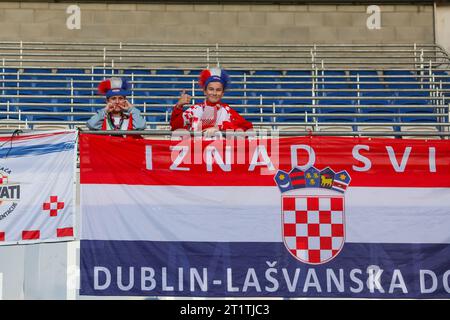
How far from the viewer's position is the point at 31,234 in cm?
684

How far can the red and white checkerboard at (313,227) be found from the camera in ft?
21.9

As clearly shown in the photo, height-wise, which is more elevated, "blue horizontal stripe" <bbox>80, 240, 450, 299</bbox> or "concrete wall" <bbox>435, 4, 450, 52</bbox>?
"concrete wall" <bbox>435, 4, 450, 52</bbox>

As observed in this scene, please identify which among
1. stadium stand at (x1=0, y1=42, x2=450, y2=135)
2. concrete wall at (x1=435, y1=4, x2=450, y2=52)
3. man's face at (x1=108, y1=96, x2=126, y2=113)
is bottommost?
man's face at (x1=108, y1=96, x2=126, y2=113)

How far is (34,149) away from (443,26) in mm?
10705

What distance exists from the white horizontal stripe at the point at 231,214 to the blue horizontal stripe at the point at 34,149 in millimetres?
364

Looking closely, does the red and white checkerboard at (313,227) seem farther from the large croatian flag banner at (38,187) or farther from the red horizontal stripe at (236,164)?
the large croatian flag banner at (38,187)

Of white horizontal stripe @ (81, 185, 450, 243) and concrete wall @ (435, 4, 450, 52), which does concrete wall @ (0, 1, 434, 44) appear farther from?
white horizontal stripe @ (81, 185, 450, 243)

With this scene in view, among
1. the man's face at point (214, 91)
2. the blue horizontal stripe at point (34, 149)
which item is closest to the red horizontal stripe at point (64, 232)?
the blue horizontal stripe at point (34, 149)

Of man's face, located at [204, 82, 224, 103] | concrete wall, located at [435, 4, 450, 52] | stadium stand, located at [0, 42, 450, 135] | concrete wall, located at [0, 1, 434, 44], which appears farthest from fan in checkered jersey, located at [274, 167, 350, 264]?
concrete wall, located at [435, 4, 450, 52]

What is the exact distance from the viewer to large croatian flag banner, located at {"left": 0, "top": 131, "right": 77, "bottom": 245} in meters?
6.81

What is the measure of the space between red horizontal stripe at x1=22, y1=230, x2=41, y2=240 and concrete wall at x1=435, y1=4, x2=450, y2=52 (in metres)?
10.6

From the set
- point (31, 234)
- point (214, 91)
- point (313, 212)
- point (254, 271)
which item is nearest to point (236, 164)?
point (313, 212)

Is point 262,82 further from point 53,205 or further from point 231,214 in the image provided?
point 53,205

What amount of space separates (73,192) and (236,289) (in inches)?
56.3
